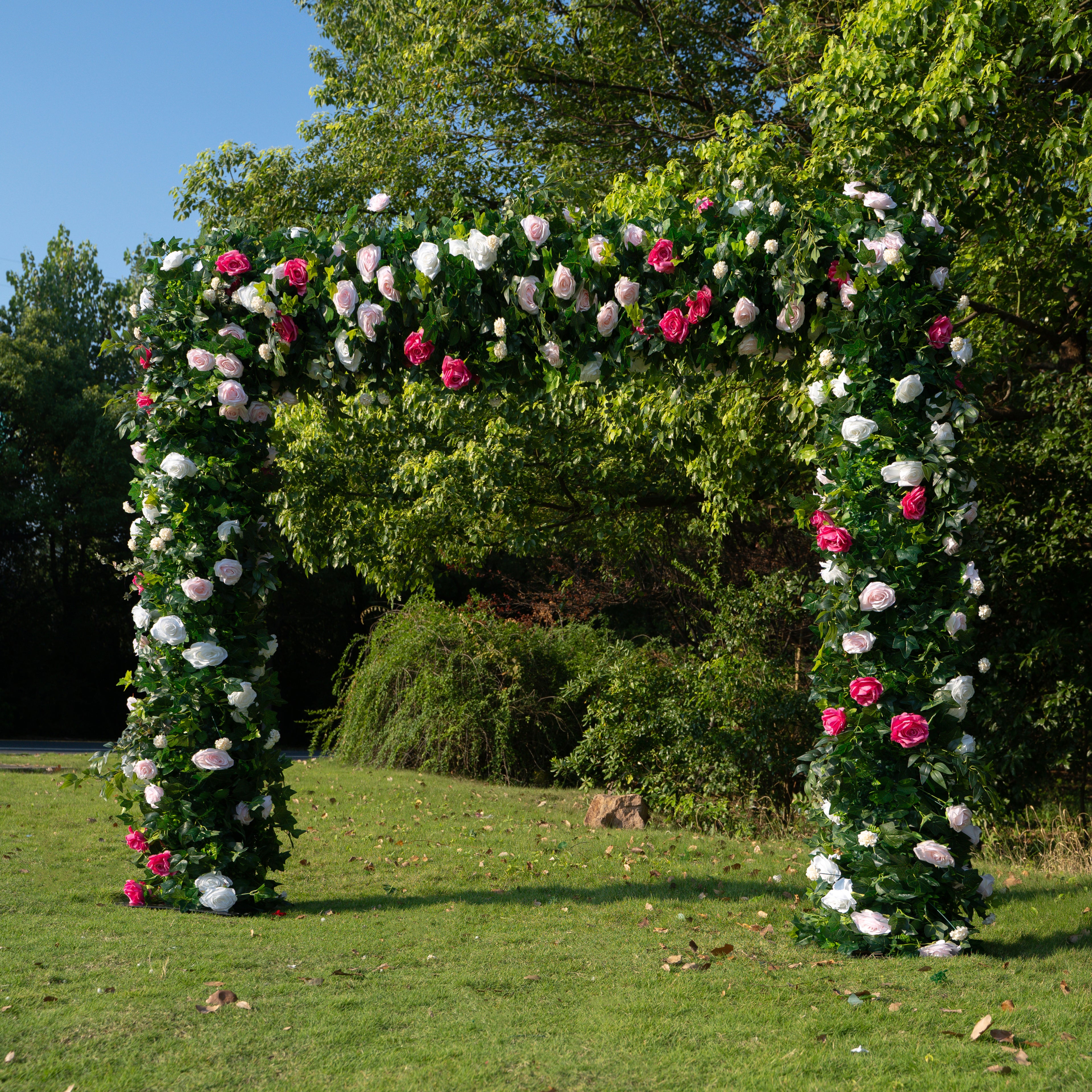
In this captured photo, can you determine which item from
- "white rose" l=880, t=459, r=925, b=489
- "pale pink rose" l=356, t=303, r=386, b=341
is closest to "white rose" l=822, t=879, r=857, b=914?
"white rose" l=880, t=459, r=925, b=489

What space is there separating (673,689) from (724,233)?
5.71 metres

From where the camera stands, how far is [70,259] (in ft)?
82.7

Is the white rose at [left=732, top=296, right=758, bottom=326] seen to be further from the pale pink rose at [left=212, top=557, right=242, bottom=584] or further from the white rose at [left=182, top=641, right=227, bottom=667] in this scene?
the white rose at [left=182, top=641, right=227, bottom=667]

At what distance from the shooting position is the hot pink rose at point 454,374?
5488mm

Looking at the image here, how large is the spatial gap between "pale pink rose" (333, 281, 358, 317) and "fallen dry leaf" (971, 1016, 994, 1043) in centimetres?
451

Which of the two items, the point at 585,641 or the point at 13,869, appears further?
the point at 585,641


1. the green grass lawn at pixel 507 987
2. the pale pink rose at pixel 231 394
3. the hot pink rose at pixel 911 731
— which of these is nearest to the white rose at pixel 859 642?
the hot pink rose at pixel 911 731

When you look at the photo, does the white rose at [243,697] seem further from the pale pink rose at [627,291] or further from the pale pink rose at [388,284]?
the pale pink rose at [627,291]

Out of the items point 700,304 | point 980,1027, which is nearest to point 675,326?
point 700,304

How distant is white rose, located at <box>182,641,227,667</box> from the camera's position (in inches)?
214

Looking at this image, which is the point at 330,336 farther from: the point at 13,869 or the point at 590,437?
the point at 590,437

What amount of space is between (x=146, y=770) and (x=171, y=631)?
0.79 m

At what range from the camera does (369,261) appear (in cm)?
549

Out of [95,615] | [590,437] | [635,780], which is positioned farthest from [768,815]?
[95,615]
